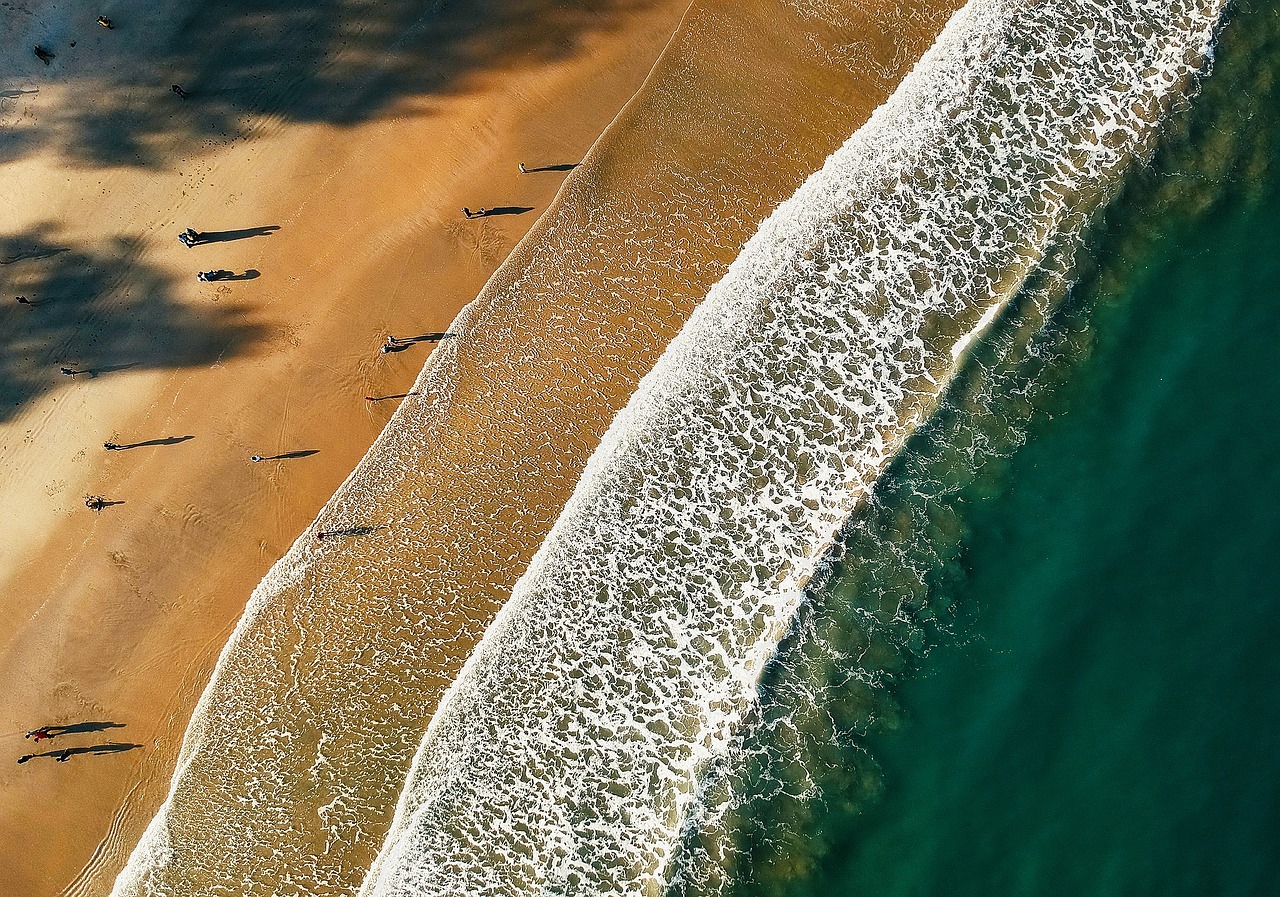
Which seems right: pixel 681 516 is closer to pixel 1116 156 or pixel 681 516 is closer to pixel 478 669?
pixel 478 669

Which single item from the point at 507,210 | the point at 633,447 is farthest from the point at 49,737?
the point at 507,210

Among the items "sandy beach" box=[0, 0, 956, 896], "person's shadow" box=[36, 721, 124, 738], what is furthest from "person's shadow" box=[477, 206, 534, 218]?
"person's shadow" box=[36, 721, 124, 738]

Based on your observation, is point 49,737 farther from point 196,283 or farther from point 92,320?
point 196,283

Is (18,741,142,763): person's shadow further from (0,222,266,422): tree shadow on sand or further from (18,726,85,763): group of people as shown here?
(0,222,266,422): tree shadow on sand

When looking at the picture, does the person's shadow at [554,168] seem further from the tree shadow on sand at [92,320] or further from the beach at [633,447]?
the tree shadow on sand at [92,320]

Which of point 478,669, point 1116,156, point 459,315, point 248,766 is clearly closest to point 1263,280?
point 1116,156

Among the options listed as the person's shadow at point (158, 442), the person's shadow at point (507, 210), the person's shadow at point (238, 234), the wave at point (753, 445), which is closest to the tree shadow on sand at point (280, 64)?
the person's shadow at point (238, 234)

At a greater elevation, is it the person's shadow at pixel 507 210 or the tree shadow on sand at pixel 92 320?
the person's shadow at pixel 507 210
